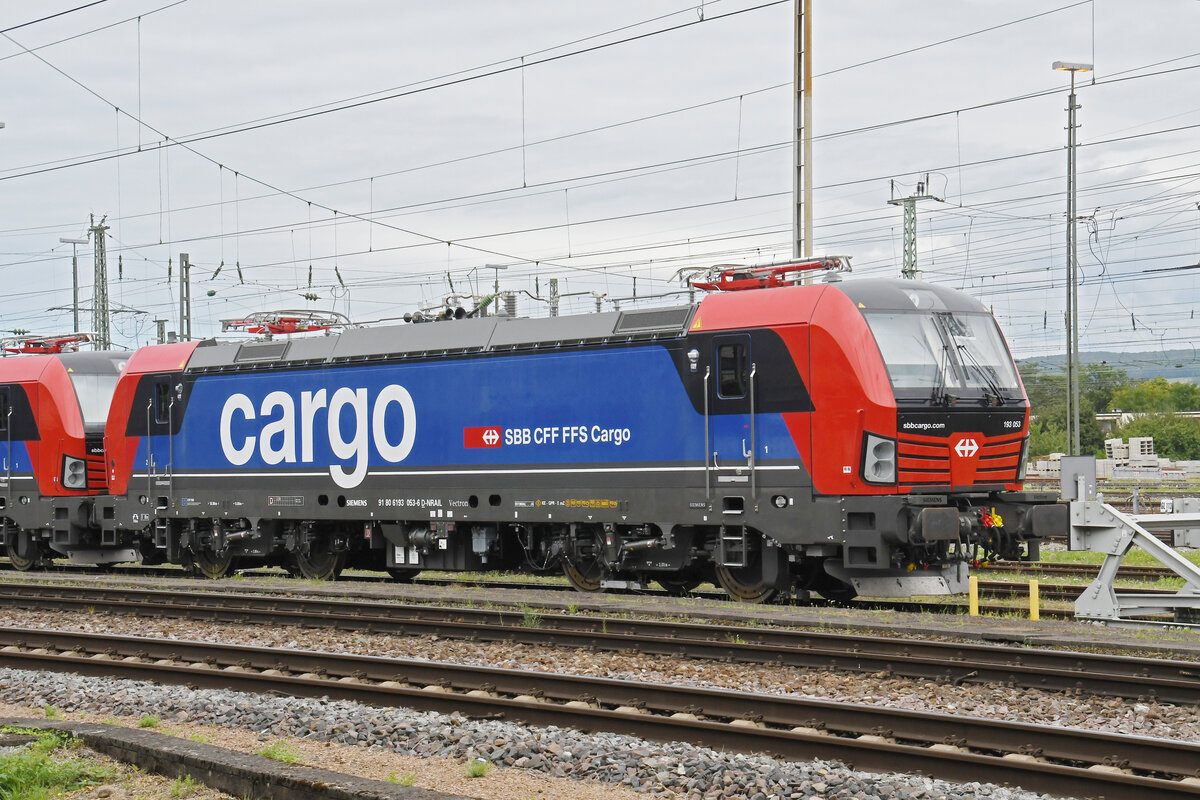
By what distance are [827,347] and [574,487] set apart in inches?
171

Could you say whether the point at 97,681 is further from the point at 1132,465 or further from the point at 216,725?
the point at 1132,465

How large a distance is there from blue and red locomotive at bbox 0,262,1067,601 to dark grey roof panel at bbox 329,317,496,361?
0.11ft

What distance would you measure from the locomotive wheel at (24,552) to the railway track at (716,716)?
45.4 ft

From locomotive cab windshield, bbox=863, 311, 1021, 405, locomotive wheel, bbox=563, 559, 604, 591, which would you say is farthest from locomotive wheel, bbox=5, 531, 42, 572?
locomotive cab windshield, bbox=863, 311, 1021, 405

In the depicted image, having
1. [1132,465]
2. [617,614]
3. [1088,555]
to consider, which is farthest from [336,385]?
[1132,465]

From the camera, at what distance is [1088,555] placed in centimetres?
2669

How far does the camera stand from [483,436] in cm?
1884

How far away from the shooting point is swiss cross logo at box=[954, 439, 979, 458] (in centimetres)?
1547

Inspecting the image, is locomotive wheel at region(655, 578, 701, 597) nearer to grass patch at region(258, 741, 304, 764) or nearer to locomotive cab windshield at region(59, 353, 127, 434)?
grass patch at region(258, 741, 304, 764)

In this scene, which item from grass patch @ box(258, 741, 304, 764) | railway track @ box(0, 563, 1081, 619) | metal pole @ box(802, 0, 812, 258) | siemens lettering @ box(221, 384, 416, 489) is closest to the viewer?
grass patch @ box(258, 741, 304, 764)

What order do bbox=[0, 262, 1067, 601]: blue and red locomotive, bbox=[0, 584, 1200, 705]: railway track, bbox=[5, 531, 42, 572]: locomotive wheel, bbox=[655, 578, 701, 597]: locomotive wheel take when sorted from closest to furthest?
bbox=[0, 584, 1200, 705]: railway track
bbox=[0, 262, 1067, 601]: blue and red locomotive
bbox=[655, 578, 701, 597]: locomotive wheel
bbox=[5, 531, 42, 572]: locomotive wheel

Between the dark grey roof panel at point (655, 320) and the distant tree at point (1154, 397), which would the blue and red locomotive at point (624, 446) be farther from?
the distant tree at point (1154, 397)

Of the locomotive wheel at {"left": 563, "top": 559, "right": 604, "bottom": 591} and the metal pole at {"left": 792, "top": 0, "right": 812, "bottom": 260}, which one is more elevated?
the metal pole at {"left": 792, "top": 0, "right": 812, "bottom": 260}

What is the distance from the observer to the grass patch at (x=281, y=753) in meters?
8.48
